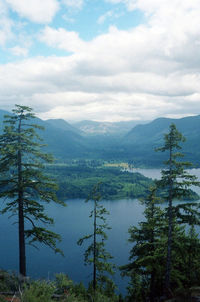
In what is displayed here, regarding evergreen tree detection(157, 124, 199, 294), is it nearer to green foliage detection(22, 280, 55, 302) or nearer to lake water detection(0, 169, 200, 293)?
green foliage detection(22, 280, 55, 302)

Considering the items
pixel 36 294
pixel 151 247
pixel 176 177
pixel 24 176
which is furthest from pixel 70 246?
pixel 36 294

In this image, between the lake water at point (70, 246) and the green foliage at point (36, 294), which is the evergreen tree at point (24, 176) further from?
the lake water at point (70, 246)

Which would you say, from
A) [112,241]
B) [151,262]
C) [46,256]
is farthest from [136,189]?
[151,262]

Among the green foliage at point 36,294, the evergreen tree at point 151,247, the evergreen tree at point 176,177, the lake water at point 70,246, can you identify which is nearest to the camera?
the green foliage at point 36,294

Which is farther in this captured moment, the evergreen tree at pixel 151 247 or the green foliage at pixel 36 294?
the evergreen tree at pixel 151 247

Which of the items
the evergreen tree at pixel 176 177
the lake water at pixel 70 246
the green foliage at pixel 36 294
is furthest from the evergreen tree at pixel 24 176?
the lake water at pixel 70 246

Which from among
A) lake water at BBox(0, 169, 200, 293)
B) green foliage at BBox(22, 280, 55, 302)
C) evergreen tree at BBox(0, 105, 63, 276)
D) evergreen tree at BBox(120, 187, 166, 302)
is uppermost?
evergreen tree at BBox(0, 105, 63, 276)

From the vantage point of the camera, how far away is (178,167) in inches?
671

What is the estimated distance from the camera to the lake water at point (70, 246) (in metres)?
53.3

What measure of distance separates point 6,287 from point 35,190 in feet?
21.7

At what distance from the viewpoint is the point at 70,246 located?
6675cm

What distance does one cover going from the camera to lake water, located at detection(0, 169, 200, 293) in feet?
175

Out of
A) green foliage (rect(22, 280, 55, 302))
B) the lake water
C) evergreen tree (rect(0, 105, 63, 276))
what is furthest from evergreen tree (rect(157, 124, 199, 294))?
the lake water

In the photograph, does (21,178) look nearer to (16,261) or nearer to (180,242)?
(180,242)
